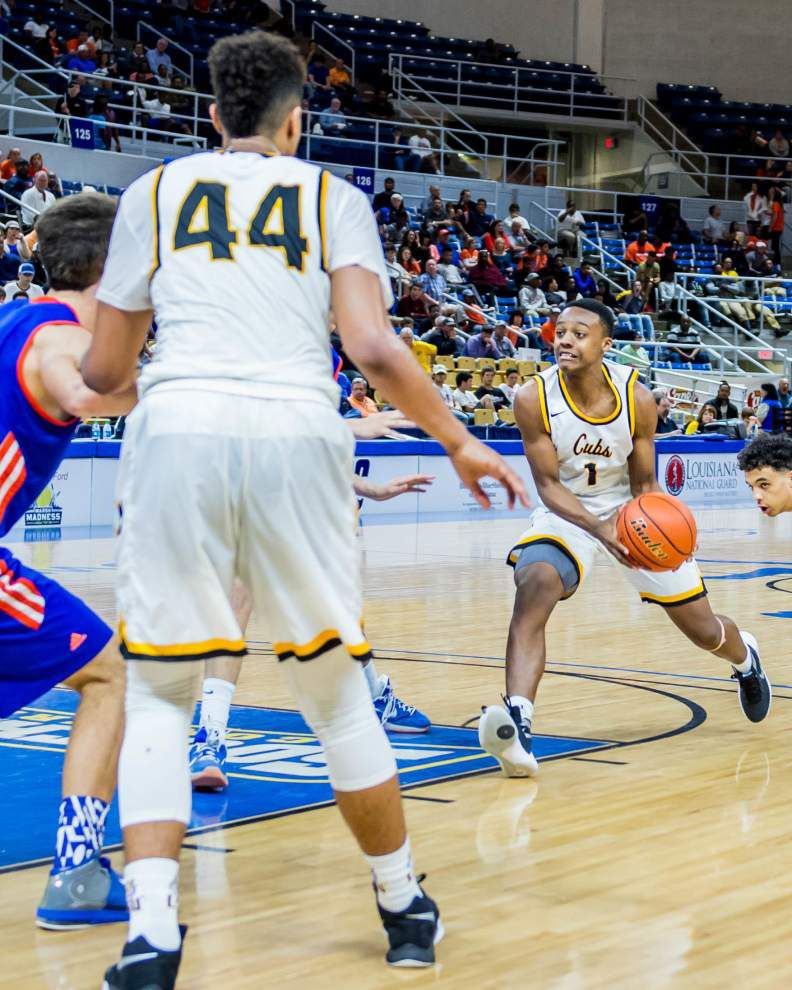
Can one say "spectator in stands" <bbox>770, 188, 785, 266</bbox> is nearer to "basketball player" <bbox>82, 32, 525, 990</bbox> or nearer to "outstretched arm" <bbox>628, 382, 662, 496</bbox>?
"outstretched arm" <bbox>628, 382, 662, 496</bbox>

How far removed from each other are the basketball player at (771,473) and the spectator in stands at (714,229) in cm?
2491

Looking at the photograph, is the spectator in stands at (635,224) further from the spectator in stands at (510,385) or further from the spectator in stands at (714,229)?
the spectator in stands at (510,385)

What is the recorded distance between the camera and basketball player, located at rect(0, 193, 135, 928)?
11.0 feet

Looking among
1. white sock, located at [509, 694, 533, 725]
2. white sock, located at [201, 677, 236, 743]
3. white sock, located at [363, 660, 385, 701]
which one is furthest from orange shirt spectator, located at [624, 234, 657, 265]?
white sock, located at [201, 677, 236, 743]

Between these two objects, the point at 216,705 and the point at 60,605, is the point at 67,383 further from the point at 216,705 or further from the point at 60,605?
the point at 216,705

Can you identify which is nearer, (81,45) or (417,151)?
(81,45)

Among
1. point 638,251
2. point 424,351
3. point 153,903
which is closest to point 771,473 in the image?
point 153,903

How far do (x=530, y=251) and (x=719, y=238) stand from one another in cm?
601

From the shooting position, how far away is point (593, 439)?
5621 millimetres

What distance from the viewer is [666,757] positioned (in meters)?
5.21

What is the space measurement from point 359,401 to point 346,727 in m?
12.4

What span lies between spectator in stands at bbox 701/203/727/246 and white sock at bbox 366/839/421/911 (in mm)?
27283

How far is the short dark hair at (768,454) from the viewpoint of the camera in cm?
504

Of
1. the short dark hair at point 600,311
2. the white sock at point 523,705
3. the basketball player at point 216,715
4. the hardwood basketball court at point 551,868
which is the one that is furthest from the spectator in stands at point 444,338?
the basketball player at point 216,715
